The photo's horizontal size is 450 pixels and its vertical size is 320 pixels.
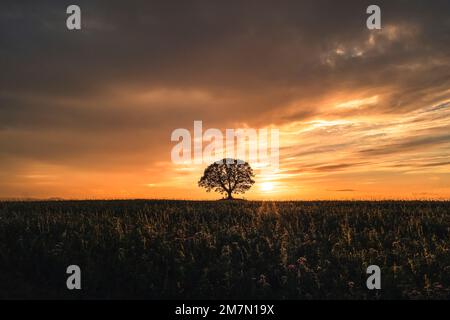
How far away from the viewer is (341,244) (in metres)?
12.9

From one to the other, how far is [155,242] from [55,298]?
11.5 feet

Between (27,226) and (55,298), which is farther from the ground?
(27,226)

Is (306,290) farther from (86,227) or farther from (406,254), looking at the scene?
(86,227)

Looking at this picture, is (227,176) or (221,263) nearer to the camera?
(221,263)

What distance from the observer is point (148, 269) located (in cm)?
1109

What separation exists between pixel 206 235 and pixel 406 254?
6.28 metres

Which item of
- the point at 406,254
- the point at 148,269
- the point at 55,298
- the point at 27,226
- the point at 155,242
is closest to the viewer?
the point at 55,298

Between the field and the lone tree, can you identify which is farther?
the lone tree

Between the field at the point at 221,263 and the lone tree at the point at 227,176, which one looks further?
the lone tree at the point at 227,176
